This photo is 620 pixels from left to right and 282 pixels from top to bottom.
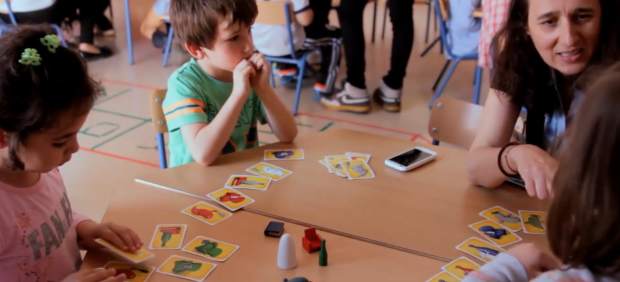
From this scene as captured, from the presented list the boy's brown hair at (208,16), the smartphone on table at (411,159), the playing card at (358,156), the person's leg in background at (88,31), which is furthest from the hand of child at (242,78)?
the person's leg in background at (88,31)

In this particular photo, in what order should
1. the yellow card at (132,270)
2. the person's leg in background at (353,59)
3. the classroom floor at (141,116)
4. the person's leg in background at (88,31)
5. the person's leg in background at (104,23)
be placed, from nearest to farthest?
1. the yellow card at (132,270)
2. the classroom floor at (141,116)
3. the person's leg in background at (353,59)
4. the person's leg in background at (88,31)
5. the person's leg in background at (104,23)

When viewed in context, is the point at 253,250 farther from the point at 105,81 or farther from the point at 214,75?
the point at 105,81

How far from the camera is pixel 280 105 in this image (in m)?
1.88

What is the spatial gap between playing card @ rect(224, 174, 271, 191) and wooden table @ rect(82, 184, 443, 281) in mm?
125

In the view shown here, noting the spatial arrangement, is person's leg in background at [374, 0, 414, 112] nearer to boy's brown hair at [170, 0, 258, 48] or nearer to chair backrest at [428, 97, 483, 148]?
chair backrest at [428, 97, 483, 148]

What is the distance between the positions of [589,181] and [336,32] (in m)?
3.55

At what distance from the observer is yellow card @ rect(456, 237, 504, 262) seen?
126 cm

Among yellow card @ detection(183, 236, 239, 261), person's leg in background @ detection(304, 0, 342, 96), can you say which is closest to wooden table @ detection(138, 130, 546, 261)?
A: yellow card @ detection(183, 236, 239, 261)

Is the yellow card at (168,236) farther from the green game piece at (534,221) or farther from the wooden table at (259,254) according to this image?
the green game piece at (534,221)

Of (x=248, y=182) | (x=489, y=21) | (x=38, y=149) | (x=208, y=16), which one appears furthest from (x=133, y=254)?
(x=489, y=21)

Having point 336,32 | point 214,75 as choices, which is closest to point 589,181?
point 214,75

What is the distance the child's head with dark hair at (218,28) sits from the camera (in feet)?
5.82

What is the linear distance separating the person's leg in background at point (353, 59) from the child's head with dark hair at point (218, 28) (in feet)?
6.80

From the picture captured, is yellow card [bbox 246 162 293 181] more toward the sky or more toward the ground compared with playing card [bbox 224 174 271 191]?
more toward the sky
